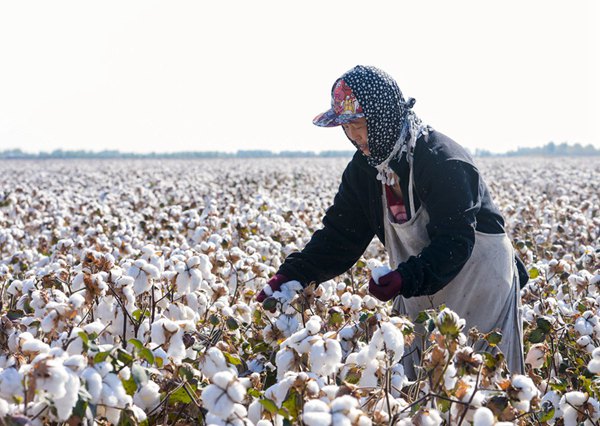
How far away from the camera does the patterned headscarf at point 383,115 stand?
9.94 ft

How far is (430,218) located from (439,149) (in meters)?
0.26

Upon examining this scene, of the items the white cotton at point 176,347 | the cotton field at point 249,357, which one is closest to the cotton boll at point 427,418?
the cotton field at point 249,357

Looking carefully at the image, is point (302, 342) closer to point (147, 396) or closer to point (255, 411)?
point (255, 411)

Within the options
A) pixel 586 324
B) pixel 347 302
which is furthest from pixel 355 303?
pixel 586 324

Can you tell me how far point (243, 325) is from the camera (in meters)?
3.28

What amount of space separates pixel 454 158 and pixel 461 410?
1231 millimetres

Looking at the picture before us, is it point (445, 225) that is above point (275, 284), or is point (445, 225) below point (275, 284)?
above

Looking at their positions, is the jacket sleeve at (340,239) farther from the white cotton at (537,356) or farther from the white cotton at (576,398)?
the white cotton at (576,398)

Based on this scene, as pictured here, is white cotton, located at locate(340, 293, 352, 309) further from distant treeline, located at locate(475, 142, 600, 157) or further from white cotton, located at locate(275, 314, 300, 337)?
distant treeline, located at locate(475, 142, 600, 157)

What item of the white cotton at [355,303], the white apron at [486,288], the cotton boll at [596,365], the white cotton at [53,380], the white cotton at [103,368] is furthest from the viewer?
the white apron at [486,288]

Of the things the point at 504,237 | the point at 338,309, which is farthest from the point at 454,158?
the point at 338,309

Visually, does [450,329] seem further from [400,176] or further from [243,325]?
[243,325]

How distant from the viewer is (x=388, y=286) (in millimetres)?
2676

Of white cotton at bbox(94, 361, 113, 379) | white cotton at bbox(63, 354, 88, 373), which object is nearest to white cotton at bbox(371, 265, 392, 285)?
white cotton at bbox(94, 361, 113, 379)
